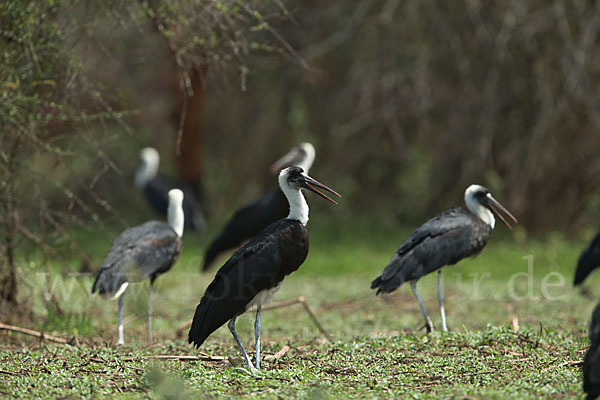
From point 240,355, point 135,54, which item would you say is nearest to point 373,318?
point 240,355

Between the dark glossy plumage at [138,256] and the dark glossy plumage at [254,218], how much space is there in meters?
2.10

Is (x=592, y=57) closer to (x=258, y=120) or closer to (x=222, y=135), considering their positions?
(x=258, y=120)

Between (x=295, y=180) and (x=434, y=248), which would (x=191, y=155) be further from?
(x=295, y=180)

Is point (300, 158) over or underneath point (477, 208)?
underneath

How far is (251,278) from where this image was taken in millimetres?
5668

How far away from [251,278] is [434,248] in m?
2.09

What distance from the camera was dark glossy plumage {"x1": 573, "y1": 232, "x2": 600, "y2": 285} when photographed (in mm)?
7328

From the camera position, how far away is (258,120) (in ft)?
54.5

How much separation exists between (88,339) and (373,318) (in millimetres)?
2901

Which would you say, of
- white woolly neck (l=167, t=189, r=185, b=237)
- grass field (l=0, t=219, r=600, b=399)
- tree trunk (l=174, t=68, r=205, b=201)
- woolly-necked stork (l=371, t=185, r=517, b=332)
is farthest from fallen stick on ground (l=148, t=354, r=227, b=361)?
tree trunk (l=174, t=68, r=205, b=201)

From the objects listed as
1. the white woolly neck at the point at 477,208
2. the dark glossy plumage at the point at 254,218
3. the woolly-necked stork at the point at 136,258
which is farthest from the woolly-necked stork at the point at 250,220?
the white woolly neck at the point at 477,208

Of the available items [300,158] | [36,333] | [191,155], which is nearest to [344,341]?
[36,333]

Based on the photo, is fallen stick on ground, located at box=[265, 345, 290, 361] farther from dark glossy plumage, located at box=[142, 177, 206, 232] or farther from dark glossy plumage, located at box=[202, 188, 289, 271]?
dark glossy plumage, located at box=[142, 177, 206, 232]

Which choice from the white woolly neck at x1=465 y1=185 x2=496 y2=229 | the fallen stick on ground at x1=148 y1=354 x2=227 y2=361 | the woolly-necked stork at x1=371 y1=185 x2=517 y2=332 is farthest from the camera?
the white woolly neck at x1=465 y1=185 x2=496 y2=229
